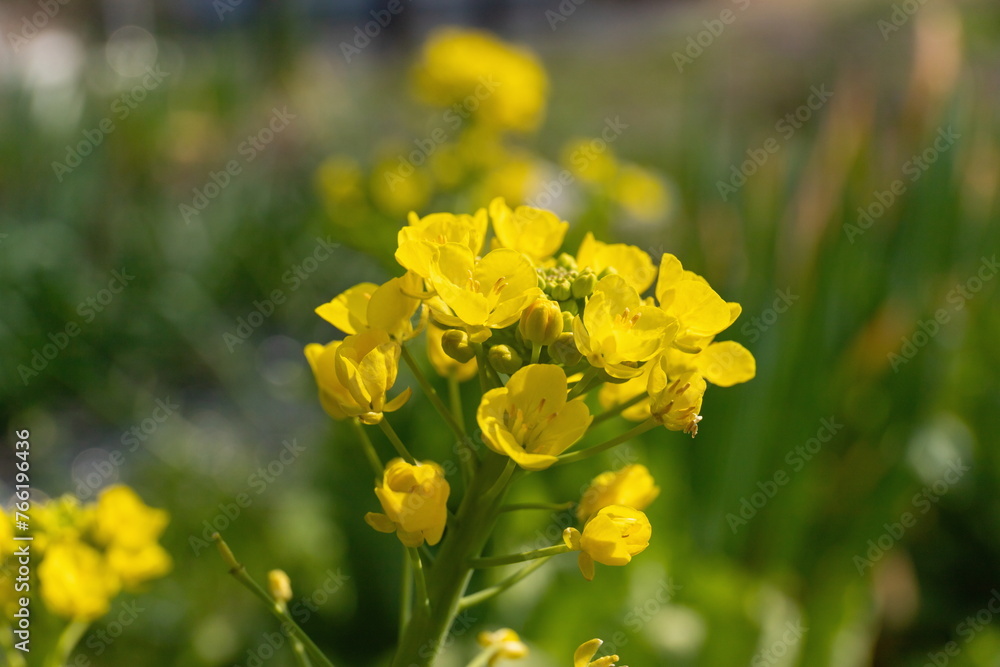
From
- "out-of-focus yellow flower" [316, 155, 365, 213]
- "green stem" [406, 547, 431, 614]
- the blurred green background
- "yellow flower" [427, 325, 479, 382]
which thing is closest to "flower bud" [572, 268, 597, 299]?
"yellow flower" [427, 325, 479, 382]

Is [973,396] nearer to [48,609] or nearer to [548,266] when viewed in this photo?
[548,266]

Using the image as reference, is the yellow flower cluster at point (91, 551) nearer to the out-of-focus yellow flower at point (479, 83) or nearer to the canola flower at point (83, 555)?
the canola flower at point (83, 555)

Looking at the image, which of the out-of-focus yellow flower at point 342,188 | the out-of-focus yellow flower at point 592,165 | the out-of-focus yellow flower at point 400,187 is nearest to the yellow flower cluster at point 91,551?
the out-of-focus yellow flower at point 400,187

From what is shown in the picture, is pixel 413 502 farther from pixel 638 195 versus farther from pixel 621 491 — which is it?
pixel 638 195

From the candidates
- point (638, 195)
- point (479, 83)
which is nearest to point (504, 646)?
point (479, 83)

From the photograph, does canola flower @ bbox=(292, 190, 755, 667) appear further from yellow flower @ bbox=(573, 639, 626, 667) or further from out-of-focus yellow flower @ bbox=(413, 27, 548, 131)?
out-of-focus yellow flower @ bbox=(413, 27, 548, 131)
